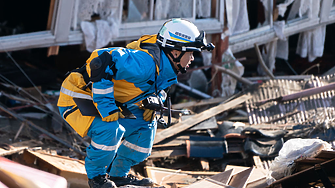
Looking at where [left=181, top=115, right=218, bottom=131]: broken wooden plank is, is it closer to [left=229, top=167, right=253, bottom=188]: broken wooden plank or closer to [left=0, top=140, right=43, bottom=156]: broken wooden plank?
[left=229, top=167, right=253, bottom=188]: broken wooden plank

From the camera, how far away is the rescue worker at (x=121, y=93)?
321 centimetres

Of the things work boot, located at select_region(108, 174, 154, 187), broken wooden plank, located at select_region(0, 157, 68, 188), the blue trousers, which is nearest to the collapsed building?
work boot, located at select_region(108, 174, 154, 187)

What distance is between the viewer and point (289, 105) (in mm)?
6930

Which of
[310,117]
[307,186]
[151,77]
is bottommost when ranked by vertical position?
[307,186]

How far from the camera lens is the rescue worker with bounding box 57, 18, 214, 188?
321cm

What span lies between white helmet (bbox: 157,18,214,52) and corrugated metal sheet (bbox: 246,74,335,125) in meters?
3.58

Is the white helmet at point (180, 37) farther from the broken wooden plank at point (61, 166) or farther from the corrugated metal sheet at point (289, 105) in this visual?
the corrugated metal sheet at point (289, 105)

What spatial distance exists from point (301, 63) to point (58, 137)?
331 inches

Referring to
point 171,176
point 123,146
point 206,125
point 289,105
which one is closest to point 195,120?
point 206,125

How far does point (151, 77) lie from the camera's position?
3.37 m

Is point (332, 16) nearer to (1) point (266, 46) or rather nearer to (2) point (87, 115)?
(1) point (266, 46)

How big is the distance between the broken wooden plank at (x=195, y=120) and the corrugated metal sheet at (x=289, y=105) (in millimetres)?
235

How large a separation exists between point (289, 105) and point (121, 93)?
444cm

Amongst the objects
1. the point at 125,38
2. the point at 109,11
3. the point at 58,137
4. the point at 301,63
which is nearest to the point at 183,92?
the point at 125,38
